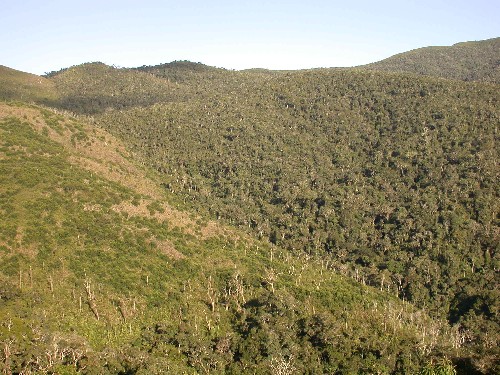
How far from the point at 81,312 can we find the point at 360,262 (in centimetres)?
5933

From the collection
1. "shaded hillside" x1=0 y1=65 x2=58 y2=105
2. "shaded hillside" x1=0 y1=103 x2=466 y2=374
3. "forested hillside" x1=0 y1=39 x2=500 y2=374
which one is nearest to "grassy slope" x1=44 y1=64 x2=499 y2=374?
"forested hillside" x1=0 y1=39 x2=500 y2=374

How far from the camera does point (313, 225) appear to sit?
106188mm

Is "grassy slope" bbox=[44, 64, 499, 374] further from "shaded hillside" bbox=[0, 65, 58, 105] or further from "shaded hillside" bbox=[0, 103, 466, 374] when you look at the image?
"shaded hillside" bbox=[0, 65, 58, 105]

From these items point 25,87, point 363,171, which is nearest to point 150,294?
point 363,171

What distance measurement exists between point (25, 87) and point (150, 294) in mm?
133221

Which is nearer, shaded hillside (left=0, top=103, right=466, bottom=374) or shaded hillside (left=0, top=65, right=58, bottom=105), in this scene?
shaded hillside (left=0, top=103, right=466, bottom=374)

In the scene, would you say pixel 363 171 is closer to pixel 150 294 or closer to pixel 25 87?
pixel 150 294

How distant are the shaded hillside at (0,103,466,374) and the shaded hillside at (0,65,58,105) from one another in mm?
72593

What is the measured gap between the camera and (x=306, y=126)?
151500 mm

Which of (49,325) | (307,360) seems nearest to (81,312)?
(49,325)

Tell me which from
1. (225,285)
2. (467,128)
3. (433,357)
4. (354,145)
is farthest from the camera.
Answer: (354,145)

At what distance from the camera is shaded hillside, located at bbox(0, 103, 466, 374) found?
52.9 meters

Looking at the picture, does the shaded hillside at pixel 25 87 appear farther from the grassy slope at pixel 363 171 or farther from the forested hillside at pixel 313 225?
the grassy slope at pixel 363 171

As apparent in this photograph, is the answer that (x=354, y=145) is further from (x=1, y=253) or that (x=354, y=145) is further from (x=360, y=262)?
(x=1, y=253)
